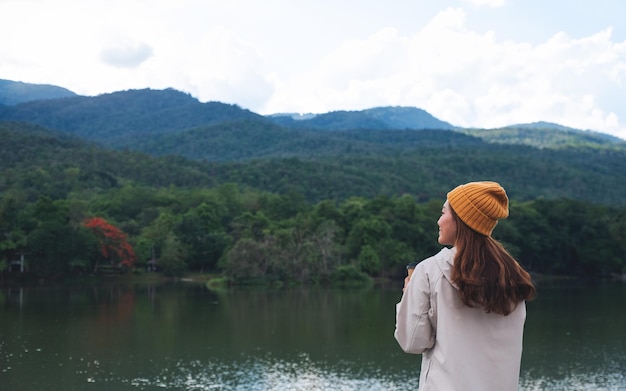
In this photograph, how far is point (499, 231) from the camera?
5531cm

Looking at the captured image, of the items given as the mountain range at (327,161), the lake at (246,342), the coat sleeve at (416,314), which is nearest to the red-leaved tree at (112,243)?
the lake at (246,342)

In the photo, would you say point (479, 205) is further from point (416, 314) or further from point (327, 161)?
point (327, 161)

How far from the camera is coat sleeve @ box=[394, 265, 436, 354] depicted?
2246 mm

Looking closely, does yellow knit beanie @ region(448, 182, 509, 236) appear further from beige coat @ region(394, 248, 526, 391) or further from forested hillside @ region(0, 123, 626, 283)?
forested hillside @ region(0, 123, 626, 283)

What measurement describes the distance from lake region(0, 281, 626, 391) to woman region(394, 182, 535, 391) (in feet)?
60.6

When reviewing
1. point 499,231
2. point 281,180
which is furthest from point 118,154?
point 499,231

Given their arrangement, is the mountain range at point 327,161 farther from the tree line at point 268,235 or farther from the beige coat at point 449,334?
the beige coat at point 449,334

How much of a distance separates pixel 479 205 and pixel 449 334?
0.44 meters

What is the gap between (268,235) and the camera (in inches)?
1965

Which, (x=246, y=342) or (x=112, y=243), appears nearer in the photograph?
(x=246, y=342)

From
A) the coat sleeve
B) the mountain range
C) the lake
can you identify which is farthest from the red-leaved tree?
the coat sleeve

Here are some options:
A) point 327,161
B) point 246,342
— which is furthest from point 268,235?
point 327,161

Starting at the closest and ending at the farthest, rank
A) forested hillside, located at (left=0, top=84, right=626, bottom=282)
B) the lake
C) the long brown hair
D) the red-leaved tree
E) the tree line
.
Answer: the long brown hair → the lake → the tree line → forested hillside, located at (left=0, top=84, right=626, bottom=282) → the red-leaved tree

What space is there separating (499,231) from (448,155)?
211 ft
